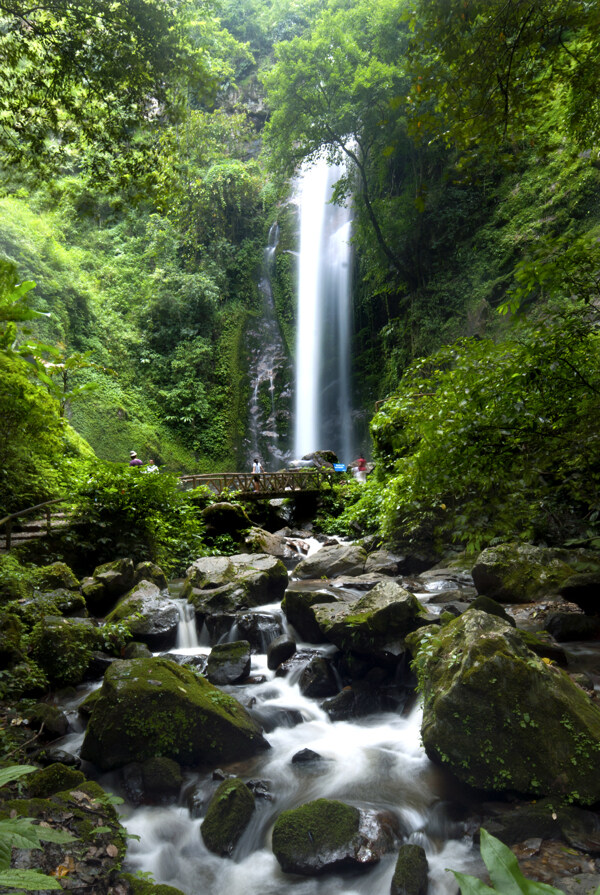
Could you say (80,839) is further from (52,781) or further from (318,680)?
(318,680)

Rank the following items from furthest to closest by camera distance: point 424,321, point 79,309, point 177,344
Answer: point 177,344 < point 79,309 < point 424,321

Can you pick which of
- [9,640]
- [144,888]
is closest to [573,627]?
[144,888]

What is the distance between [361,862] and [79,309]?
22.3 metres

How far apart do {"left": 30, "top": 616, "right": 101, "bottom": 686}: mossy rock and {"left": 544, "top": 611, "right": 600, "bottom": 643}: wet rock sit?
4853 millimetres

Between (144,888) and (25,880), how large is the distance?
86.6 inches

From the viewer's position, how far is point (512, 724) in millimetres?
3316

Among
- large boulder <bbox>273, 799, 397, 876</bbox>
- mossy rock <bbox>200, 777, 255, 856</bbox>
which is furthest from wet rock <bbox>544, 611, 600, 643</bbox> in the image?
mossy rock <bbox>200, 777, 255, 856</bbox>

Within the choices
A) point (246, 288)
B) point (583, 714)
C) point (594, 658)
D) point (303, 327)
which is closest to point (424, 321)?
point (303, 327)

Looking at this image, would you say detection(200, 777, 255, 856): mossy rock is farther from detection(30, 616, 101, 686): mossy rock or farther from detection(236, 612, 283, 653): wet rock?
detection(236, 612, 283, 653): wet rock

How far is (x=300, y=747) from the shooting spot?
4648 mm

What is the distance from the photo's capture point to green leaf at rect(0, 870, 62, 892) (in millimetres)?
1023

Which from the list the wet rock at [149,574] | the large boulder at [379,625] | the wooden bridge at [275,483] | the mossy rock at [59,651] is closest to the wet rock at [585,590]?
the large boulder at [379,625]

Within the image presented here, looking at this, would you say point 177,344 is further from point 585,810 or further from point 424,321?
point 585,810

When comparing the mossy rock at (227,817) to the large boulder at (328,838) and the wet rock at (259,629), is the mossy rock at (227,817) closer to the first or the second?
the large boulder at (328,838)
